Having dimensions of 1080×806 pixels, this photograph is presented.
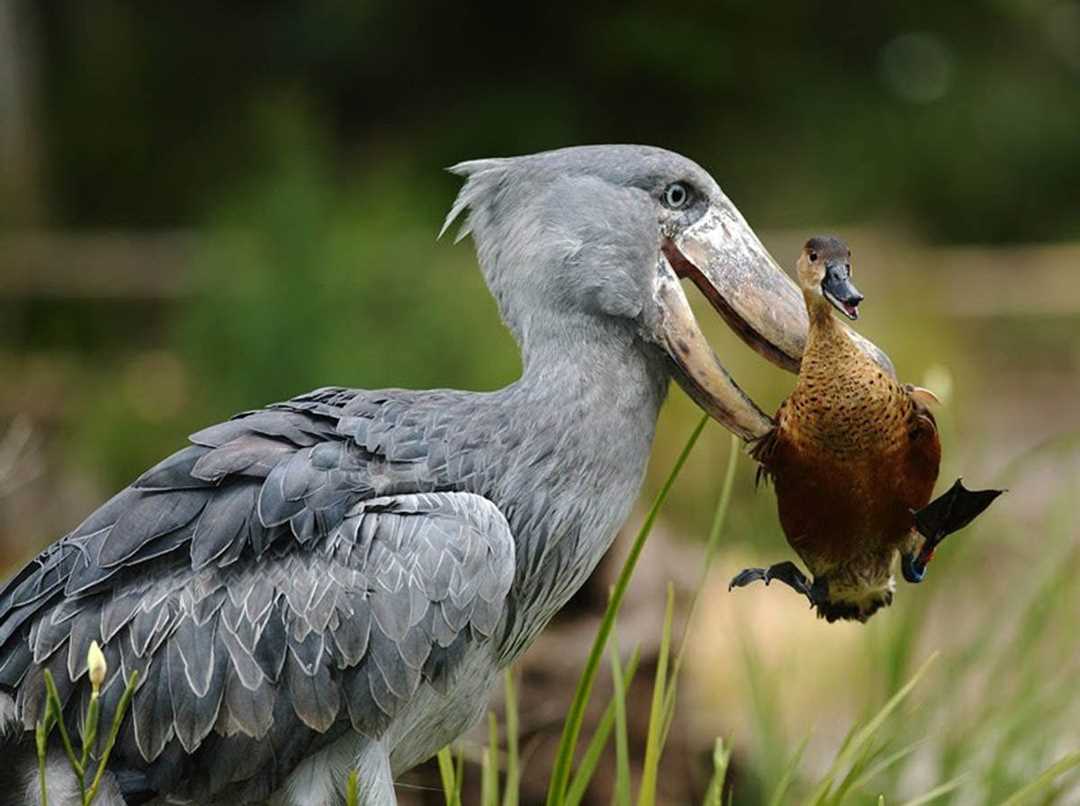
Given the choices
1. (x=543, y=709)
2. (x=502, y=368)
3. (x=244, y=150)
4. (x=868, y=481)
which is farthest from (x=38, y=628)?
(x=244, y=150)

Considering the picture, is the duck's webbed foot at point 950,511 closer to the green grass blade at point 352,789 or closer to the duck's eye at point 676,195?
the duck's eye at point 676,195

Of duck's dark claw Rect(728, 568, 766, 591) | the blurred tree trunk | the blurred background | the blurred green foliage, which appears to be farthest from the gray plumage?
the blurred green foliage

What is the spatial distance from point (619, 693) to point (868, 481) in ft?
1.83

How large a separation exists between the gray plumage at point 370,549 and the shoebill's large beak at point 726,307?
0.04 m

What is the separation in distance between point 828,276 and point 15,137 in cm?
745

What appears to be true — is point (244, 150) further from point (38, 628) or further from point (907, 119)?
point (38, 628)

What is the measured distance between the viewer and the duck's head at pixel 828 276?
2.04 m

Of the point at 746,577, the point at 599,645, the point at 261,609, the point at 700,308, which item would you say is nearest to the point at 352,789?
the point at 261,609

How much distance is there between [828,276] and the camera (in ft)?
6.74

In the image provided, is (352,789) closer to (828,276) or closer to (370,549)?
(370,549)

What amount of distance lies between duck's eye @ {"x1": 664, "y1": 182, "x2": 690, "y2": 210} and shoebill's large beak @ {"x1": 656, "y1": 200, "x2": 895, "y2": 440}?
0.04 meters

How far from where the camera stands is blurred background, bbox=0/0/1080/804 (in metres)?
3.58

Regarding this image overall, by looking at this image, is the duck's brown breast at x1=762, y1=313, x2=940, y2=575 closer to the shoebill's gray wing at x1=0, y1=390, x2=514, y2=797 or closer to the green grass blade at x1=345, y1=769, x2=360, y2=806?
the shoebill's gray wing at x1=0, y1=390, x2=514, y2=797

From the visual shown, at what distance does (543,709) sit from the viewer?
12.2 ft
